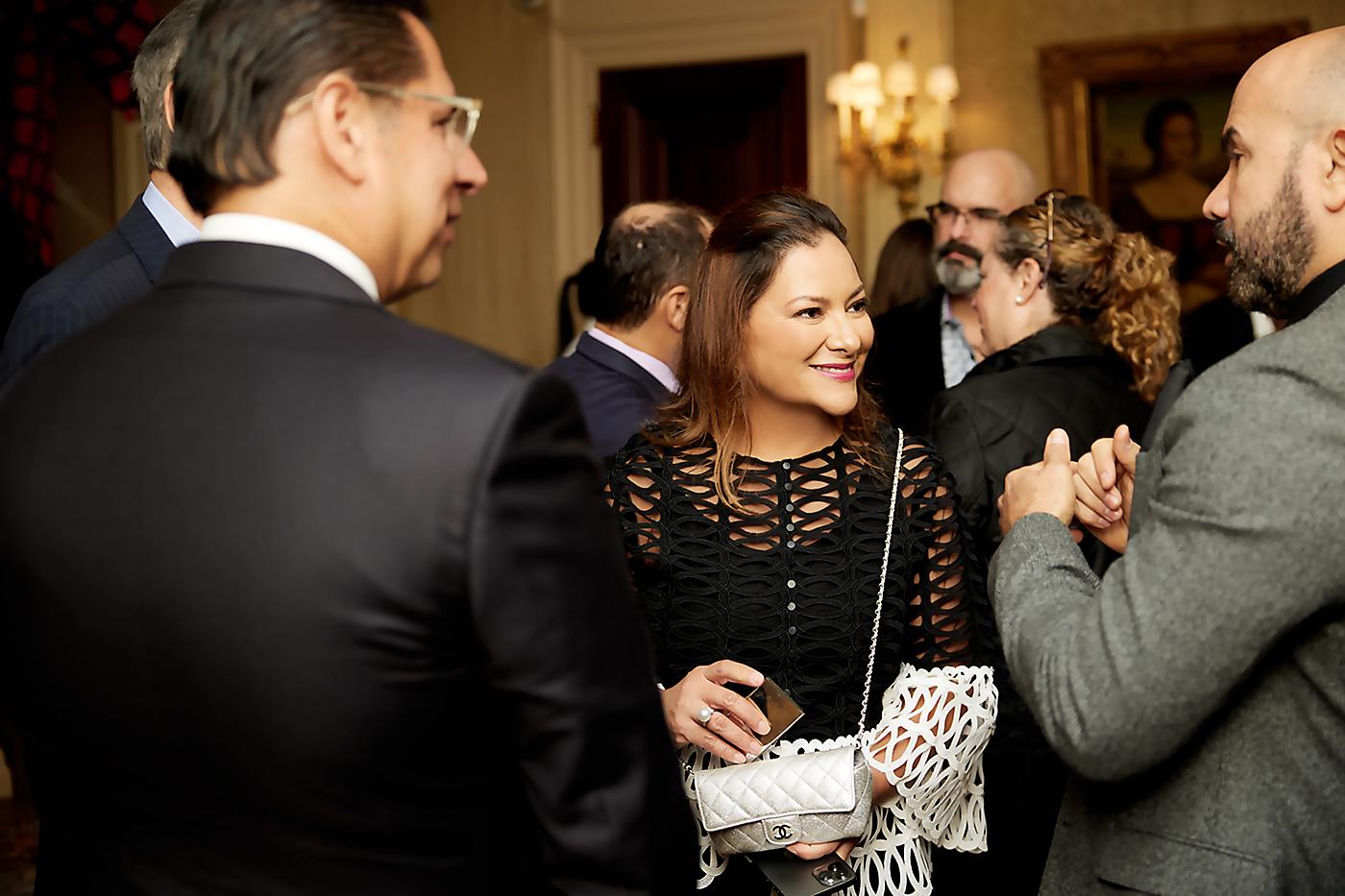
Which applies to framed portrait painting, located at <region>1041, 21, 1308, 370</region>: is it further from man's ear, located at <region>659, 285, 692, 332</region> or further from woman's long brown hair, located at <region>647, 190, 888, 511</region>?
woman's long brown hair, located at <region>647, 190, 888, 511</region>

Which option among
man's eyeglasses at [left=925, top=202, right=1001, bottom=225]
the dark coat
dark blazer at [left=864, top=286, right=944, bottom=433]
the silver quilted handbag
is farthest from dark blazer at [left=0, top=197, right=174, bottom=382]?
man's eyeglasses at [left=925, top=202, right=1001, bottom=225]

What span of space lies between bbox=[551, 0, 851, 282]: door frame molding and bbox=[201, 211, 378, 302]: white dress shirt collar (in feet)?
20.1

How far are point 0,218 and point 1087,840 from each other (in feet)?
14.6

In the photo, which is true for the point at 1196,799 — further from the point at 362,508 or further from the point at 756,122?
the point at 756,122

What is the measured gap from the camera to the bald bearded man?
1.34 m

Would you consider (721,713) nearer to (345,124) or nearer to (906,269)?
(345,124)

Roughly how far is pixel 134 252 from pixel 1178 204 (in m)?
6.07

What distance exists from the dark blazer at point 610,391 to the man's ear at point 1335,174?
6.12 ft

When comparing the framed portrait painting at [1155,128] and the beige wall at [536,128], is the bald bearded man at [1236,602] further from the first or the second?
the beige wall at [536,128]

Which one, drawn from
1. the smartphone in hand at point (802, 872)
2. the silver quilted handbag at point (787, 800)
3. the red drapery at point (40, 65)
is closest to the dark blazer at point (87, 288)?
the silver quilted handbag at point (787, 800)

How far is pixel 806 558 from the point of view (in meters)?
2.18

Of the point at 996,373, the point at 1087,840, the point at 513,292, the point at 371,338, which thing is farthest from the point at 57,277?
the point at 513,292

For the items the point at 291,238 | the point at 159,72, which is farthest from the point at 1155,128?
the point at 291,238

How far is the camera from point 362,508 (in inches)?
43.5
